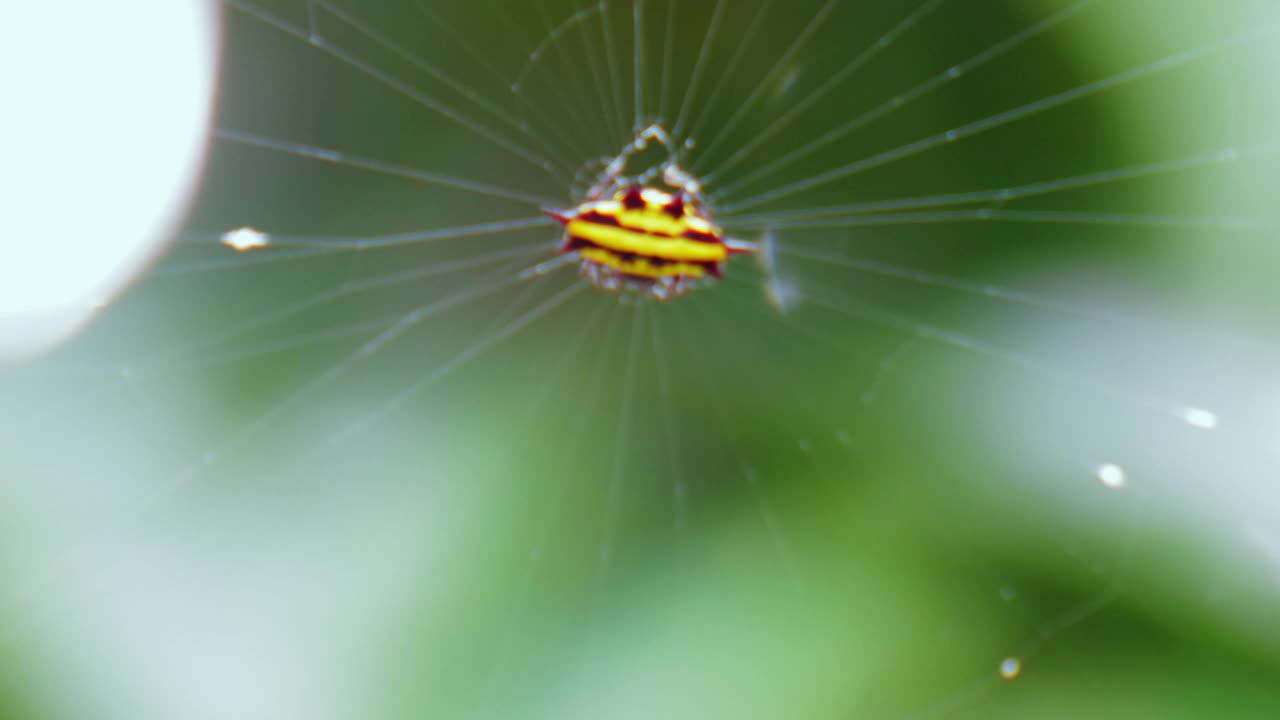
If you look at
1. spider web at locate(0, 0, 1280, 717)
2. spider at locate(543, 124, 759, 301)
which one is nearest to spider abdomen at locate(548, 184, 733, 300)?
spider at locate(543, 124, 759, 301)

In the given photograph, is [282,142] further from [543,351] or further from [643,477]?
[643,477]

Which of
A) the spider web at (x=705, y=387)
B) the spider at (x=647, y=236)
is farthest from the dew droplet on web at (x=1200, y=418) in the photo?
the spider at (x=647, y=236)

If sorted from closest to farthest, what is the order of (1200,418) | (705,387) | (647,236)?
1. (647,236)
2. (1200,418)
3. (705,387)

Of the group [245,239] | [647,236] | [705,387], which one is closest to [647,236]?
[647,236]

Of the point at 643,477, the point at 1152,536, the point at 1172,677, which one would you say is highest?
the point at 643,477

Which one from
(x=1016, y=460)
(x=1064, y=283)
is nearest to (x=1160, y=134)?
(x=1064, y=283)

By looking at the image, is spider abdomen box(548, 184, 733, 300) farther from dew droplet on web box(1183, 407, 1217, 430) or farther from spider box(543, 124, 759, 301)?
dew droplet on web box(1183, 407, 1217, 430)

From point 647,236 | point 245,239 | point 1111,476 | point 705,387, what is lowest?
point 1111,476

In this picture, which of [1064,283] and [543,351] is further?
[543,351]

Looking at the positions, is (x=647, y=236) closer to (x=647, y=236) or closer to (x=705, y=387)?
(x=647, y=236)
